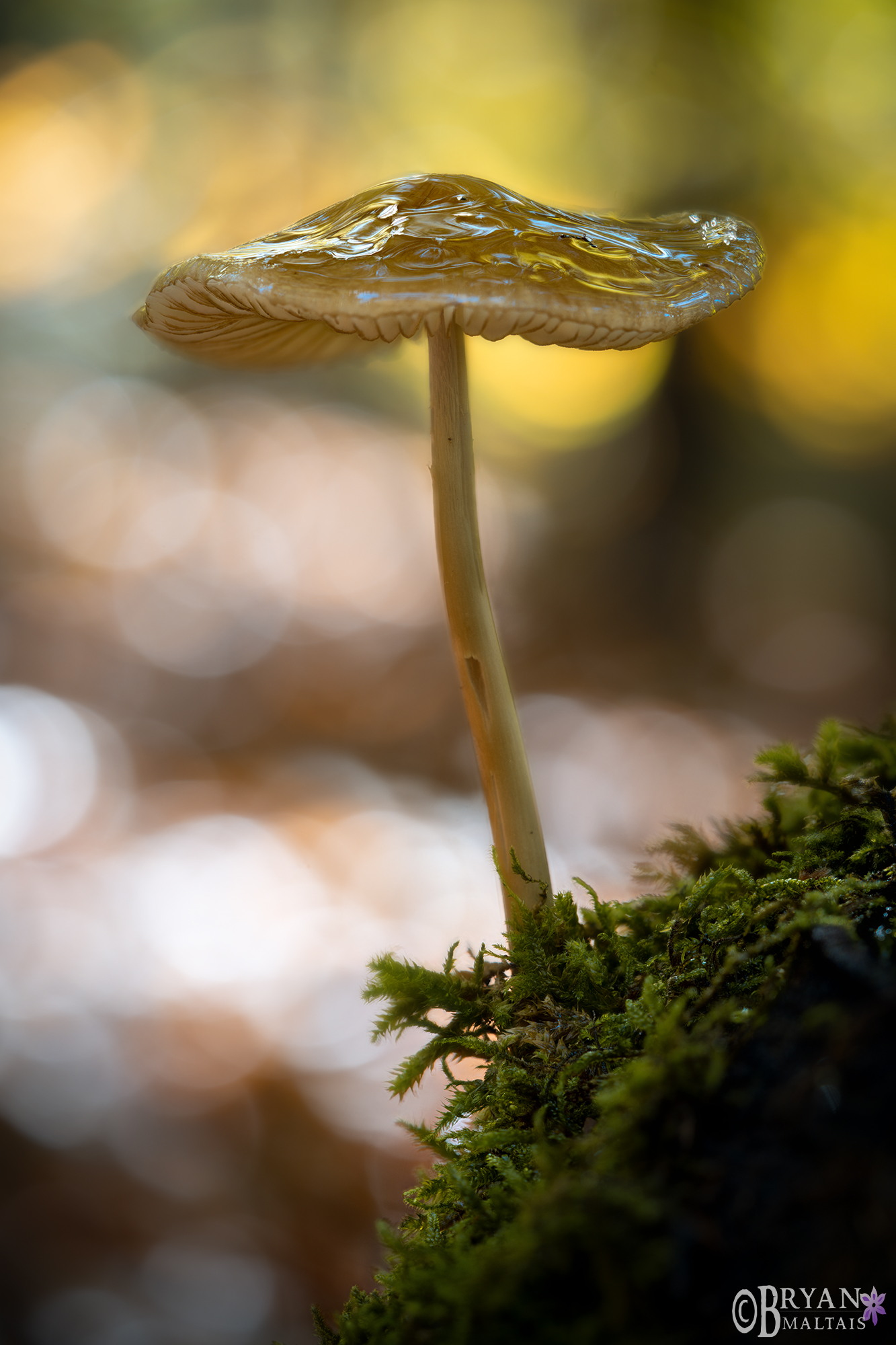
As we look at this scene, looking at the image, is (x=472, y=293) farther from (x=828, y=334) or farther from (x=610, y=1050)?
(x=828, y=334)

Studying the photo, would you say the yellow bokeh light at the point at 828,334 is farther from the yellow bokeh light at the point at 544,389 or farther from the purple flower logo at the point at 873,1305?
the purple flower logo at the point at 873,1305

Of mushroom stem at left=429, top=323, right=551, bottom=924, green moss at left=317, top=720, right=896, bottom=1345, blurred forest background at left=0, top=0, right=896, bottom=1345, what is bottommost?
green moss at left=317, top=720, right=896, bottom=1345

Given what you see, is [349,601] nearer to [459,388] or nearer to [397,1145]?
[397,1145]

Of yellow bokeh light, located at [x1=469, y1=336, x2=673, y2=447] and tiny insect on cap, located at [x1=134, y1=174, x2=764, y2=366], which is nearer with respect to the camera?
tiny insect on cap, located at [x1=134, y1=174, x2=764, y2=366]

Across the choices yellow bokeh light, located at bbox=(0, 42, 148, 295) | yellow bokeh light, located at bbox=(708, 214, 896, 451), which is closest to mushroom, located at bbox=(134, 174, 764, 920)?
yellow bokeh light, located at bbox=(708, 214, 896, 451)

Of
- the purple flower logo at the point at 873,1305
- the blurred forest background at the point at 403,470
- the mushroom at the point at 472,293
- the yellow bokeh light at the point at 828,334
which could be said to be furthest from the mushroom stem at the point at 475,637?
the yellow bokeh light at the point at 828,334

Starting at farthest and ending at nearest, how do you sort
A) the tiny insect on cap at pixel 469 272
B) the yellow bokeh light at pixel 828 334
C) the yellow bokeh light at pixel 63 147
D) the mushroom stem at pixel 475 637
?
the yellow bokeh light at pixel 63 147 → the yellow bokeh light at pixel 828 334 → the mushroom stem at pixel 475 637 → the tiny insect on cap at pixel 469 272

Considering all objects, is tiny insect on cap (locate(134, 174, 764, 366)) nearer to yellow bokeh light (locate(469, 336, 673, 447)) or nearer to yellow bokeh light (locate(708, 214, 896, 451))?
yellow bokeh light (locate(469, 336, 673, 447))
